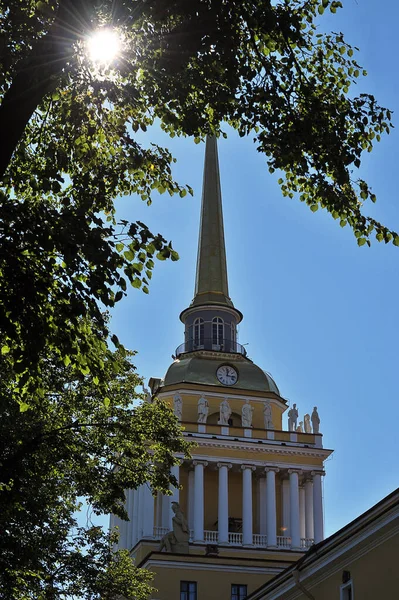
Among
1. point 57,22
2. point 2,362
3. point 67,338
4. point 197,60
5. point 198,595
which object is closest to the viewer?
point 57,22

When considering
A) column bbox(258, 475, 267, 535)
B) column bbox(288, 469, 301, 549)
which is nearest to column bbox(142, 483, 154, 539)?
column bbox(258, 475, 267, 535)

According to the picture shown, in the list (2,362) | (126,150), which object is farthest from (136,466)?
(126,150)

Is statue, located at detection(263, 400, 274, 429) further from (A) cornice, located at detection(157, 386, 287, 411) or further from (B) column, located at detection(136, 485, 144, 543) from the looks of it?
(B) column, located at detection(136, 485, 144, 543)

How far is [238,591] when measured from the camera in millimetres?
42625

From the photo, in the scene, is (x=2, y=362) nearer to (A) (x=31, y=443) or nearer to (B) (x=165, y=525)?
(A) (x=31, y=443)

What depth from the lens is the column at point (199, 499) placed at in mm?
47969

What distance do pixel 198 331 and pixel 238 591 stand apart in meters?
19.1

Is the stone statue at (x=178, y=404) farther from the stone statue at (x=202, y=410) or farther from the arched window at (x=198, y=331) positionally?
the arched window at (x=198, y=331)

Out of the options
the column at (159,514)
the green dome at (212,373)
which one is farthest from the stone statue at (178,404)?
the column at (159,514)

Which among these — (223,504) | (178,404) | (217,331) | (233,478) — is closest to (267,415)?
(233,478)

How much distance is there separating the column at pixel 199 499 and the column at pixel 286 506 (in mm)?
4742

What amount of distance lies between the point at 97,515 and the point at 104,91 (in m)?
11.6

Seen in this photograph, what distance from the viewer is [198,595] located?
1645 inches

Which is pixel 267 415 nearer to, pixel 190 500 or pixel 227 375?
pixel 227 375
